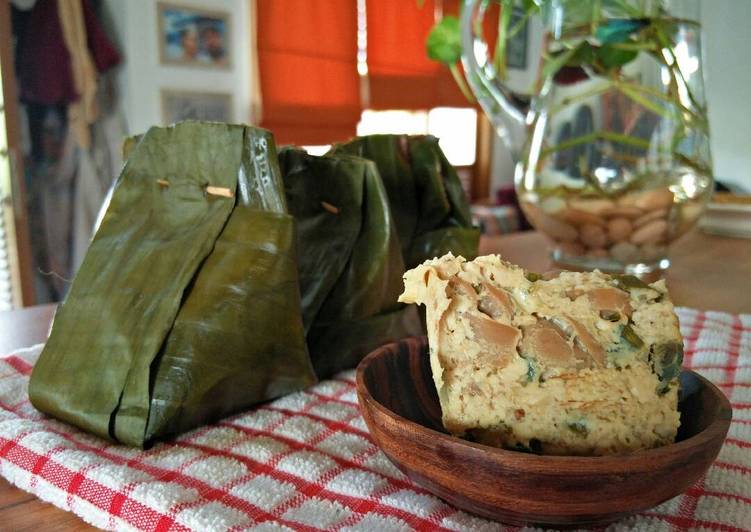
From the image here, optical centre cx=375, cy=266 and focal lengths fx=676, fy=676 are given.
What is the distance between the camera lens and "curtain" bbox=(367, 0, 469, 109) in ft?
10.1

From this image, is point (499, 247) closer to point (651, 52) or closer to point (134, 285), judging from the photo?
point (651, 52)

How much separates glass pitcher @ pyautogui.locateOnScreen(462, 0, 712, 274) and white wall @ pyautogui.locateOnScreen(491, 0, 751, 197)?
212 centimetres

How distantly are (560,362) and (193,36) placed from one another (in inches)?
96.1

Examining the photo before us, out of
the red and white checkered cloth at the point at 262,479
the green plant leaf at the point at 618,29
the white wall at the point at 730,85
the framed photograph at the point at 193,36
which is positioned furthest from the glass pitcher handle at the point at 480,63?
the white wall at the point at 730,85

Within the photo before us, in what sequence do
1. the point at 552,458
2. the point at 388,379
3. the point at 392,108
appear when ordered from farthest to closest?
the point at 392,108, the point at 388,379, the point at 552,458

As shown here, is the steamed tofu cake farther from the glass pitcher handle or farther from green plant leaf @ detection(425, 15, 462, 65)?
green plant leaf @ detection(425, 15, 462, 65)

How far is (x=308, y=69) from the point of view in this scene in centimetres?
276

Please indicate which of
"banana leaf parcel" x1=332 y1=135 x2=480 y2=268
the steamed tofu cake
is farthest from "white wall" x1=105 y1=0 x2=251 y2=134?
the steamed tofu cake

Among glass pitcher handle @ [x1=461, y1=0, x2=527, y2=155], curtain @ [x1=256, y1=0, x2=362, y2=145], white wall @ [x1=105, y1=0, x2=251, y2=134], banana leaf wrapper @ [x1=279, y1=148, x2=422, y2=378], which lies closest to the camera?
banana leaf wrapper @ [x1=279, y1=148, x2=422, y2=378]

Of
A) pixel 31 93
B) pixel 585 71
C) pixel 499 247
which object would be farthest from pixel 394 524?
pixel 31 93

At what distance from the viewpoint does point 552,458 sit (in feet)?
0.81

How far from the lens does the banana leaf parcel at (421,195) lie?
59 cm

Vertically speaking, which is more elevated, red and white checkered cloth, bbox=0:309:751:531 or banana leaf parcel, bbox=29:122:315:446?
banana leaf parcel, bbox=29:122:315:446

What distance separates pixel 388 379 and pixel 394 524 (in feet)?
0.25
